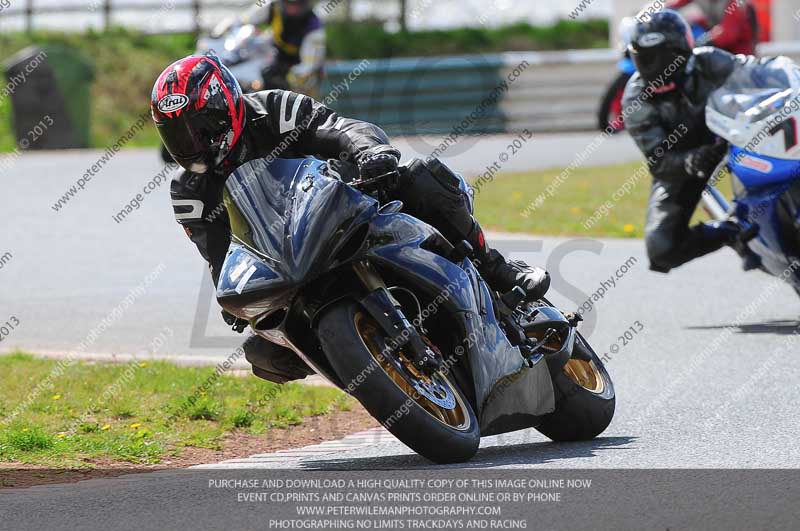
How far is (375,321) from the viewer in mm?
5367

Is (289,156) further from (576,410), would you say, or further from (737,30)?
(737,30)

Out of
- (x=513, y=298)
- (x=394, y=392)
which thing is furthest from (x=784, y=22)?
(x=394, y=392)

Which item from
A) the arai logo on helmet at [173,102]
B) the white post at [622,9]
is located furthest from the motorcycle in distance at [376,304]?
the white post at [622,9]

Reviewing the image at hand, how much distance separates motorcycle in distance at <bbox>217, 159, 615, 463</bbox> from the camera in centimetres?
523

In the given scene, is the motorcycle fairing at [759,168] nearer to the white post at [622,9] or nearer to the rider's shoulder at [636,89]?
the rider's shoulder at [636,89]

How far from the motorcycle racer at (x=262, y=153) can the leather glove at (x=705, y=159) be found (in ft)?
10.7

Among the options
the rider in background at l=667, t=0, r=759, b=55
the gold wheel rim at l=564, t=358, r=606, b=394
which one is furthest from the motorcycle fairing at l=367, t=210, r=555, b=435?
the rider in background at l=667, t=0, r=759, b=55

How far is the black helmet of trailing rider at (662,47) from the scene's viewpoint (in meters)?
9.22

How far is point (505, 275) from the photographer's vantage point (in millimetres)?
6137

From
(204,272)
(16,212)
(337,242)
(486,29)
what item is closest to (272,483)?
(337,242)

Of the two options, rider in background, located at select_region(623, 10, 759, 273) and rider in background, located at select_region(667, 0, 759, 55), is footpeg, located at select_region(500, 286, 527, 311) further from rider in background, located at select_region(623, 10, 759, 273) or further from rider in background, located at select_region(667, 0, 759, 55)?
rider in background, located at select_region(667, 0, 759, 55)

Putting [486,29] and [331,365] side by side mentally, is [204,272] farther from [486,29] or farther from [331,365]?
[486,29]

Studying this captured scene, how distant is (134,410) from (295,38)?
37.5 feet

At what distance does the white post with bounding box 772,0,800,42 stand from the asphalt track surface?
1287 centimetres
